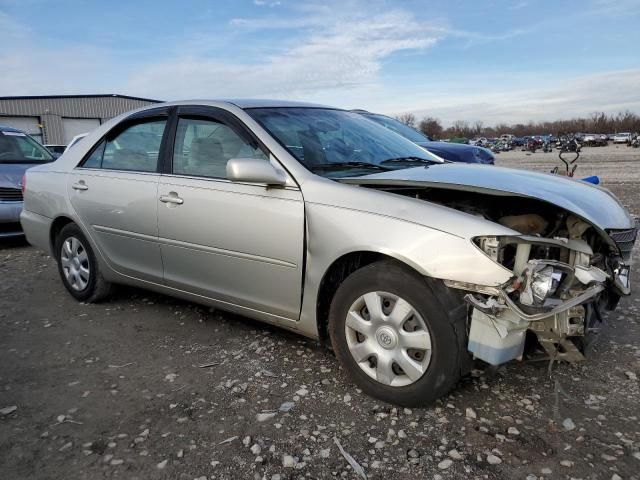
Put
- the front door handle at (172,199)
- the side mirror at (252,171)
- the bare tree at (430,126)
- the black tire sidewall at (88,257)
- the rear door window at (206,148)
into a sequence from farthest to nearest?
the bare tree at (430,126) → the black tire sidewall at (88,257) → the front door handle at (172,199) → the rear door window at (206,148) → the side mirror at (252,171)

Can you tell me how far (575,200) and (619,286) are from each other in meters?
0.55

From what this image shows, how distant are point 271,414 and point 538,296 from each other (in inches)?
57.0

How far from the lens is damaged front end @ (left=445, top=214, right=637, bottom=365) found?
7.80ft

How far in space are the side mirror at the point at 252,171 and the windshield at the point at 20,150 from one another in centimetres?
643

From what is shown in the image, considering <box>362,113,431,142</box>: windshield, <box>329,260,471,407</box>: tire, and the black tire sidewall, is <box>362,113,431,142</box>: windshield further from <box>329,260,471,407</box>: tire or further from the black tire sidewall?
<box>329,260,471,407</box>: tire

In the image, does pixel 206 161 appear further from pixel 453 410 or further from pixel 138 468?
pixel 453 410

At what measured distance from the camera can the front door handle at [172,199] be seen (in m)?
3.52

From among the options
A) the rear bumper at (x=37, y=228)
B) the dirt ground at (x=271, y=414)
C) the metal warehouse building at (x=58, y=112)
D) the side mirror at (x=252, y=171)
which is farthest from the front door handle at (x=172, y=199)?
the metal warehouse building at (x=58, y=112)

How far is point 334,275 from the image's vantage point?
9.81 feet

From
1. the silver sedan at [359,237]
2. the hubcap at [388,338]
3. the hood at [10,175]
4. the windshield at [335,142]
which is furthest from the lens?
the hood at [10,175]

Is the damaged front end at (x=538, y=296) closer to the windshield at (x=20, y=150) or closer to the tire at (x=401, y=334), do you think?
the tire at (x=401, y=334)

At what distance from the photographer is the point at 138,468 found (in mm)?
2312

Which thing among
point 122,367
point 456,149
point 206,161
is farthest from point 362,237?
point 456,149

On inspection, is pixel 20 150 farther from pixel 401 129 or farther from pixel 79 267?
pixel 401 129
